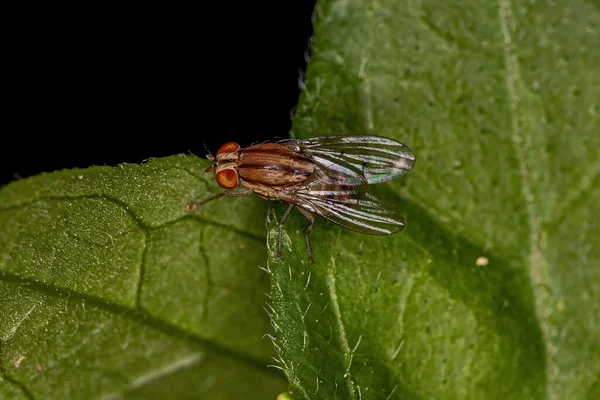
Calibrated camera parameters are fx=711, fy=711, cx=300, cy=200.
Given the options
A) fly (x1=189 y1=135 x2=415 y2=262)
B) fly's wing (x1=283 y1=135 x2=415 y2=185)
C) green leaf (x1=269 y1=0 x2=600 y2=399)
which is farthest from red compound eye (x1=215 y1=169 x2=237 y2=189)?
fly's wing (x1=283 y1=135 x2=415 y2=185)

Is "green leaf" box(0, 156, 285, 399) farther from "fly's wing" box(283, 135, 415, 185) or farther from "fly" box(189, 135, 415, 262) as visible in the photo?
"fly's wing" box(283, 135, 415, 185)

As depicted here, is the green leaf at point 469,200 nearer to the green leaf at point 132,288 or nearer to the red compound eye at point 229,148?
the green leaf at point 132,288

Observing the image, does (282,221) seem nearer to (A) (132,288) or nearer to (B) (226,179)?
(B) (226,179)

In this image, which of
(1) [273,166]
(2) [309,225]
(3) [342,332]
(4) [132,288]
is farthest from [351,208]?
(4) [132,288]

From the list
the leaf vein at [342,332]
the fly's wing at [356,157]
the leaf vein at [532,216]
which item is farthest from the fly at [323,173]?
the leaf vein at [532,216]

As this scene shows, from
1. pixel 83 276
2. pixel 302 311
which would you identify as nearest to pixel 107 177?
pixel 83 276

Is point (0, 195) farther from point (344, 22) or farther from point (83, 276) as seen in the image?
point (344, 22)
